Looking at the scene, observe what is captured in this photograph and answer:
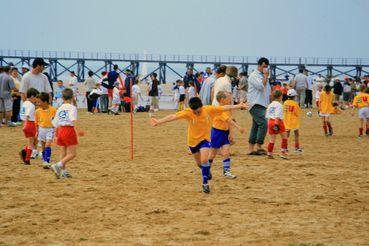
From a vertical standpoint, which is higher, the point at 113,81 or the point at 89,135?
the point at 113,81

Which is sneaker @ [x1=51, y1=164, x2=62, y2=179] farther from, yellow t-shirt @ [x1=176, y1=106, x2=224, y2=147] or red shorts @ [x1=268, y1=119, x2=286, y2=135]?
red shorts @ [x1=268, y1=119, x2=286, y2=135]

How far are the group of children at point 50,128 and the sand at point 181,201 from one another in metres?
0.27

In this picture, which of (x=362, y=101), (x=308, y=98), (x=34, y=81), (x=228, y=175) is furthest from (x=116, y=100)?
(x=228, y=175)

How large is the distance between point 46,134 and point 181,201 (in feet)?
13.4

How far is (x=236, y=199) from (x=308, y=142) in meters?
8.38

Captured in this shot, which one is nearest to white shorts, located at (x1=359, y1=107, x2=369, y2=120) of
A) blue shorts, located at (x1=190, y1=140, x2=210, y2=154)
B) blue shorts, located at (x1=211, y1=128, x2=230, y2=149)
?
blue shorts, located at (x1=211, y1=128, x2=230, y2=149)

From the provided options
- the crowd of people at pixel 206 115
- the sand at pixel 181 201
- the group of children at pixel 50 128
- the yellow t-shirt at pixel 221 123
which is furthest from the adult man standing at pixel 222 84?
the group of children at pixel 50 128

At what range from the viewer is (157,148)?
49.5 ft

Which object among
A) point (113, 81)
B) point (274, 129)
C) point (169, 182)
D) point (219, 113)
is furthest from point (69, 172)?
point (113, 81)

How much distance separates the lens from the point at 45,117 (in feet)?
38.6

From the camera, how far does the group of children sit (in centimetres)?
1020

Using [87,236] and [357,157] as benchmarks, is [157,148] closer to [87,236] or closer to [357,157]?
[357,157]

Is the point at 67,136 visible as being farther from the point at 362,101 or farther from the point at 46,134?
the point at 362,101

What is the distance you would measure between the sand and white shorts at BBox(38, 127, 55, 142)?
21.3 inches
